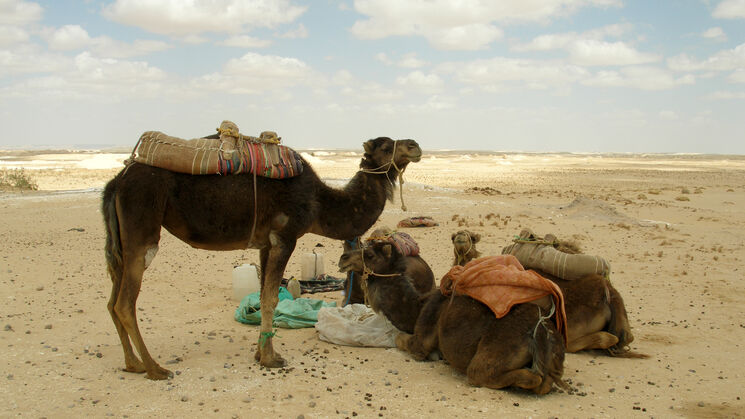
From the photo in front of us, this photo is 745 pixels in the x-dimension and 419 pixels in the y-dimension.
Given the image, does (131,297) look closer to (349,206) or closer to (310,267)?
(349,206)

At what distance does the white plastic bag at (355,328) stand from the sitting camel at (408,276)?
0.54 metres

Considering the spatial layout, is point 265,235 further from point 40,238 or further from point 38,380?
point 40,238

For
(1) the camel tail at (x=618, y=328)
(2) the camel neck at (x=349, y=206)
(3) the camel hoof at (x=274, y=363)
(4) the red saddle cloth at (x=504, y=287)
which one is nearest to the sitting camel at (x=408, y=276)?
(2) the camel neck at (x=349, y=206)

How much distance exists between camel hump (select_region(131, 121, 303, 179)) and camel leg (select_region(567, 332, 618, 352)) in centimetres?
358

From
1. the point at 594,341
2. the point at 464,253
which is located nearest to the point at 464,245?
the point at 464,253

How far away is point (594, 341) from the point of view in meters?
6.74

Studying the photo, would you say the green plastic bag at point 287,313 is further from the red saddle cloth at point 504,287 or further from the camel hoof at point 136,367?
the red saddle cloth at point 504,287

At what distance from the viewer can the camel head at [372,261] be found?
7168 millimetres

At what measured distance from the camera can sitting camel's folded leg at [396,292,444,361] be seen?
21.5 ft

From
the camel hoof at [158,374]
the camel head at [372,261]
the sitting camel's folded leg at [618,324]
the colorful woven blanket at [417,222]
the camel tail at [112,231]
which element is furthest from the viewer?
the colorful woven blanket at [417,222]

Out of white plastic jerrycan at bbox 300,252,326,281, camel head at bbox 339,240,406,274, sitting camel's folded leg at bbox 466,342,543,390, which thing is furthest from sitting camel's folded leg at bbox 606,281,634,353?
white plastic jerrycan at bbox 300,252,326,281

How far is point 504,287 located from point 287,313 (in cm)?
344

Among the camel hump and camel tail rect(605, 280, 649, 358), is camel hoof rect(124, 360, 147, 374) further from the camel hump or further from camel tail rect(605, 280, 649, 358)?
camel tail rect(605, 280, 649, 358)

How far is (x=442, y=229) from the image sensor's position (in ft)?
57.5
